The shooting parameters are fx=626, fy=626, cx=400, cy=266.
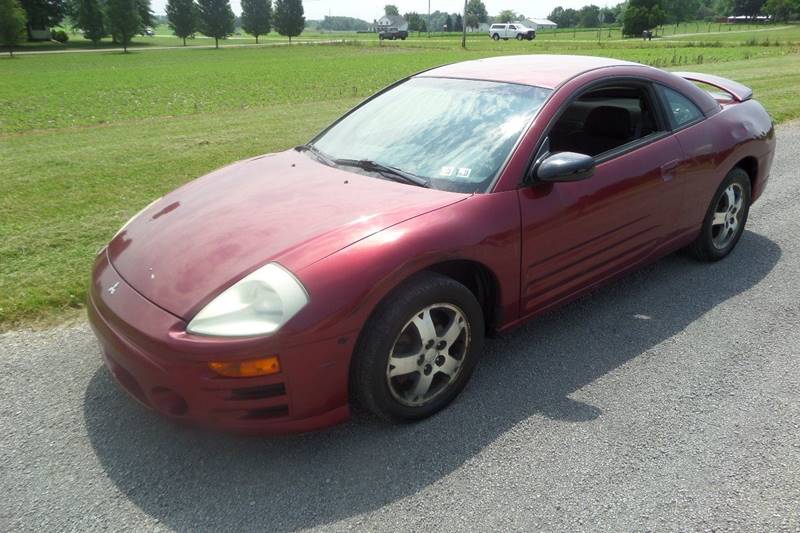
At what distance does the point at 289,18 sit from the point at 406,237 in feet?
319

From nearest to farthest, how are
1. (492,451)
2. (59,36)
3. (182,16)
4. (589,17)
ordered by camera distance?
(492,451), (59,36), (182,16), (589,17)

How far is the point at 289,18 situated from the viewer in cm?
9156

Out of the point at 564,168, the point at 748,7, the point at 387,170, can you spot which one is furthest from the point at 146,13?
the point at 564,168

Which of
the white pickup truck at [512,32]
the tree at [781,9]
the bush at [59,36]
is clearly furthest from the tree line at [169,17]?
the tree at [781,9]

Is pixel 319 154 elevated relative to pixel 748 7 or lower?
lower

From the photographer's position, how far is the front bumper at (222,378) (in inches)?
90.3

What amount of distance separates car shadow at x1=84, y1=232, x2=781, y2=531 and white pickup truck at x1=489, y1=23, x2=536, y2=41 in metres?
70.9

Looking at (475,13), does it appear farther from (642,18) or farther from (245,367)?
(245,367)

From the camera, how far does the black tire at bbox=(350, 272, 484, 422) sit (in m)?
2.50

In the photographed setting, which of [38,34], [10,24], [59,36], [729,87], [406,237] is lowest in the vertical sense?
[406,237]

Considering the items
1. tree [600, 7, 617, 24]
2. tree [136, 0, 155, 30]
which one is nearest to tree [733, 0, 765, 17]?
tree [600, 7, 617, 24]

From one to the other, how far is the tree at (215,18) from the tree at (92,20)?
11.7 metres

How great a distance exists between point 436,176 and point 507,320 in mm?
788

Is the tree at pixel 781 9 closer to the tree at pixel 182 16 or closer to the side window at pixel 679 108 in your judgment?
the tree at pixel 182 16
